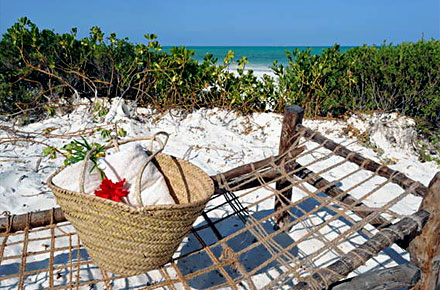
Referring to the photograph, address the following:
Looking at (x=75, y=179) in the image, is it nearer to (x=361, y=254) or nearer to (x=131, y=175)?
(x=131, y=175)

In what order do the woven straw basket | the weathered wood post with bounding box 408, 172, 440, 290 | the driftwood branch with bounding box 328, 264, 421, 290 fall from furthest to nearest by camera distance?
the weathered wood post with bounding box 408, 172, 440, 290 → the driftwood branch with bounding box 328, 264, 421, 290 → the woven straw basket

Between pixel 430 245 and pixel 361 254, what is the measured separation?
17.1 inches

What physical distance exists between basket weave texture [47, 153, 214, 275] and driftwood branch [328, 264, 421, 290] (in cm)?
73

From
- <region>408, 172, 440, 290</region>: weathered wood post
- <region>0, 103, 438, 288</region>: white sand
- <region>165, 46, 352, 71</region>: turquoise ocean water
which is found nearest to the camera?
<region>408, 172, 440, 290</region>: weathered wood post

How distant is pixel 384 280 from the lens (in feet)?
5.10

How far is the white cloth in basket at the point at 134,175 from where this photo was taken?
1748 mm

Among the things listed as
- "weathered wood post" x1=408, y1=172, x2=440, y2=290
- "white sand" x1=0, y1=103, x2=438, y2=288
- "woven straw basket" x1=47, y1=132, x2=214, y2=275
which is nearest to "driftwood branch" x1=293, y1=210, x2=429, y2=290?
"weathered wood post" x1=408, y1=172, x2=440, y2=290

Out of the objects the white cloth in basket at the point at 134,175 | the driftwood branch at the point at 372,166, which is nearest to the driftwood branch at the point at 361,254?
the driftwood branch at the point at 372,166

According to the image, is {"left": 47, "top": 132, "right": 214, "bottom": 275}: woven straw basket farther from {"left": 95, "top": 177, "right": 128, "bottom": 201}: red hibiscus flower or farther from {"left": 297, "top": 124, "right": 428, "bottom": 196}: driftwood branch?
{"left": 297, "top": 124, "right": 428, "bottom": 196}: driftwood branch

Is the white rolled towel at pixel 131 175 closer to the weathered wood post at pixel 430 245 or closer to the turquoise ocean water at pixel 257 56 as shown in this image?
the weathered wood post at pixel 430 245

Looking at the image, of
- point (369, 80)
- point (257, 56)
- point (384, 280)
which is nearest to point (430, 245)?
point (384, 280)

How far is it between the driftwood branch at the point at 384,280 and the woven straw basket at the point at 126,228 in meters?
0.73

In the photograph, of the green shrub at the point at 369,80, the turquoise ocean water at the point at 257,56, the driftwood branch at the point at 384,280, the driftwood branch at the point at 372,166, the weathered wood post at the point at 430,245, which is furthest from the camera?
the turquoise ocean water at the point at 257,56

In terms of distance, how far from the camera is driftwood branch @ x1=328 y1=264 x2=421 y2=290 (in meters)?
1.51
